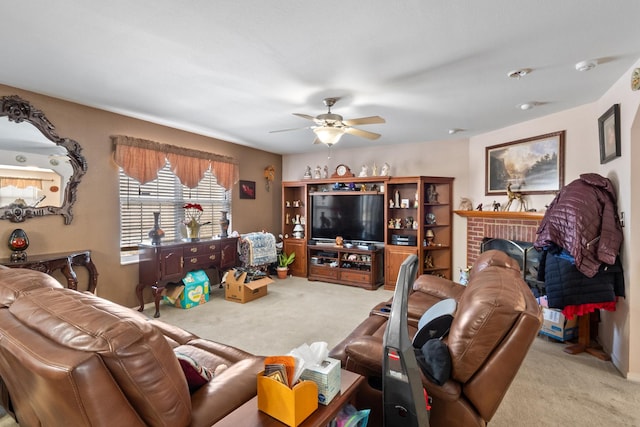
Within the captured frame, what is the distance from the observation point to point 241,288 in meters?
4.14

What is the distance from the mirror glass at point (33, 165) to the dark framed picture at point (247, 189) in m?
2.36

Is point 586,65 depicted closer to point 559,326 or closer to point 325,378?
point 559,326

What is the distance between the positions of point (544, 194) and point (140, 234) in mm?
5034

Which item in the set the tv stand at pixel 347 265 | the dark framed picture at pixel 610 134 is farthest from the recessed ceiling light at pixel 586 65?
the tv stand at pixel 347 265

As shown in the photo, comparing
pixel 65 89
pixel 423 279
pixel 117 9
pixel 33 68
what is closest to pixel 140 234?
pixel 65 89

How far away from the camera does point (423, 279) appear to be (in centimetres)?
310

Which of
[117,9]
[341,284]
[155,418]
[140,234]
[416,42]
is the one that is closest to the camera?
[155,418]

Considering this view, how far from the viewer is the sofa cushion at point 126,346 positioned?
0.86 meters

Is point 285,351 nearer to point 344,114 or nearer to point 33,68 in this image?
point 344,114

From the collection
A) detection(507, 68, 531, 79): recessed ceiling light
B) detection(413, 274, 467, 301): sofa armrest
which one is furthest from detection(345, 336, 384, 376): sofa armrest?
detection(507, 68, 531, 79): recessed ceiling light

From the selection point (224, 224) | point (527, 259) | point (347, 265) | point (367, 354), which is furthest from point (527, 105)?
point (224, 224)

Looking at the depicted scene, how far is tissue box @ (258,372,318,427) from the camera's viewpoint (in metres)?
1.01

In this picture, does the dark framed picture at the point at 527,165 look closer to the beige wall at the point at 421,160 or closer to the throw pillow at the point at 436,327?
the beige wall at the point at 421,160

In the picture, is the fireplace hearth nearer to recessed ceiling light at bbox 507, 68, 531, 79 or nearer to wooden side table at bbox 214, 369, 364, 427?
recessed ceiling light at bbox 507, 68, 531, 79
